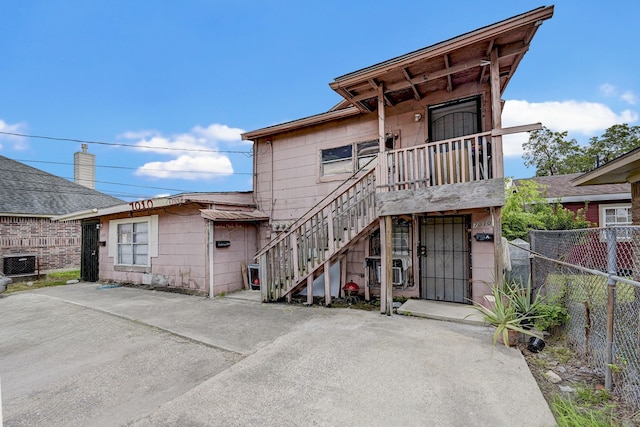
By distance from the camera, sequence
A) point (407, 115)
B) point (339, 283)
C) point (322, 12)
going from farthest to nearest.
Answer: point (322, 12)
point (339, 283)
point (407, 115)

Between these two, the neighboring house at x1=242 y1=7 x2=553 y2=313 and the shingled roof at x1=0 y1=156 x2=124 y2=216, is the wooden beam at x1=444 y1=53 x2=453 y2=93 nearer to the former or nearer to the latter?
the neighboring house at x1=242 y1=7 x2=553 y2=313

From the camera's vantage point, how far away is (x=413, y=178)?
17.0ft

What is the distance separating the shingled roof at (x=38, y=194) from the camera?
39.5ft

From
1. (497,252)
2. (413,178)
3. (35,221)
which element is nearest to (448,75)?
(413,178)

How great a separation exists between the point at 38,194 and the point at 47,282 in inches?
235

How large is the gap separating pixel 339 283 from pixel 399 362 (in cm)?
355

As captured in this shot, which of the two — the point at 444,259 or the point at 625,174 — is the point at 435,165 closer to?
the point at 444,259

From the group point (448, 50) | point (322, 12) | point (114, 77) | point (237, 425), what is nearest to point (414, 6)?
point (322, 12)

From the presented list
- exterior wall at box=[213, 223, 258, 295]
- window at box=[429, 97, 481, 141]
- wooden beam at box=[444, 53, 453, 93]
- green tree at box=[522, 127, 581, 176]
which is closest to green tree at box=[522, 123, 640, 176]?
green tree at box=[522, 127, 581, 176]

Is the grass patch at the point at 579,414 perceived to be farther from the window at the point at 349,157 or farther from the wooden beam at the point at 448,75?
the window at the point at 349,157

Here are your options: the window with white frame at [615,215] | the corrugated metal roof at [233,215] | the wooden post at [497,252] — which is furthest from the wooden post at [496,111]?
the window with white frame at [615,215]

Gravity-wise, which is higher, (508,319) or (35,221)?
(35,221)

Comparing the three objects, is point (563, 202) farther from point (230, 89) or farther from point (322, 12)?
point (230, 89)

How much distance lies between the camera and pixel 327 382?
9.35 ft
